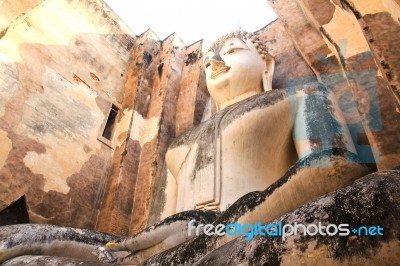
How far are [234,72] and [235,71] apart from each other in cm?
1

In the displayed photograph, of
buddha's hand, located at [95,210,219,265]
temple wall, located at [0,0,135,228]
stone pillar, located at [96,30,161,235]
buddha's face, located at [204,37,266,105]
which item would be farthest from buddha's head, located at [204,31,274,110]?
buddha's hand, located at [95,210,219,265]

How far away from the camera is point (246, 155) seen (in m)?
2.99

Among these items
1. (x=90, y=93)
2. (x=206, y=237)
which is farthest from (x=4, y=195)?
(x=206, y=237)

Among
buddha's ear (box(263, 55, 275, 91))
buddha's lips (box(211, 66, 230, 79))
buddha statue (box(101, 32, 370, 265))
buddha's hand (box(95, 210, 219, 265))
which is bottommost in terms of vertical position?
buddha's ear (box(263, 55, 275, 91))

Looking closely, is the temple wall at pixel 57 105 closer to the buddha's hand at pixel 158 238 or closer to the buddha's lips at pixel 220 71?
the buddha's lips at pixel 220 71

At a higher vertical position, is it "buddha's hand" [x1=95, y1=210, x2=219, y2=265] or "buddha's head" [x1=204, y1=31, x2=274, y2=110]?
"buddha's hand" [x1=95, y1=210, x2=219, y2=265]

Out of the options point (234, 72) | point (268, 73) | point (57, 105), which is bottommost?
point (268, 73)

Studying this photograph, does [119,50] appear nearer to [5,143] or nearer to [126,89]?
[126,89]

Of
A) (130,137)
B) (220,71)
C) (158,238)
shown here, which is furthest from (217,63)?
(158,238)

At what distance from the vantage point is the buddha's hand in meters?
2.09

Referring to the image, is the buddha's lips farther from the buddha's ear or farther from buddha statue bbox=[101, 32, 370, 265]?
the buddha's ear

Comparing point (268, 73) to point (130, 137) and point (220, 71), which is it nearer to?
point (220, 71)

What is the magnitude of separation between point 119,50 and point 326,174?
4.16m

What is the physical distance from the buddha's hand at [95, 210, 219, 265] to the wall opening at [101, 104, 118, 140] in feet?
8.95
